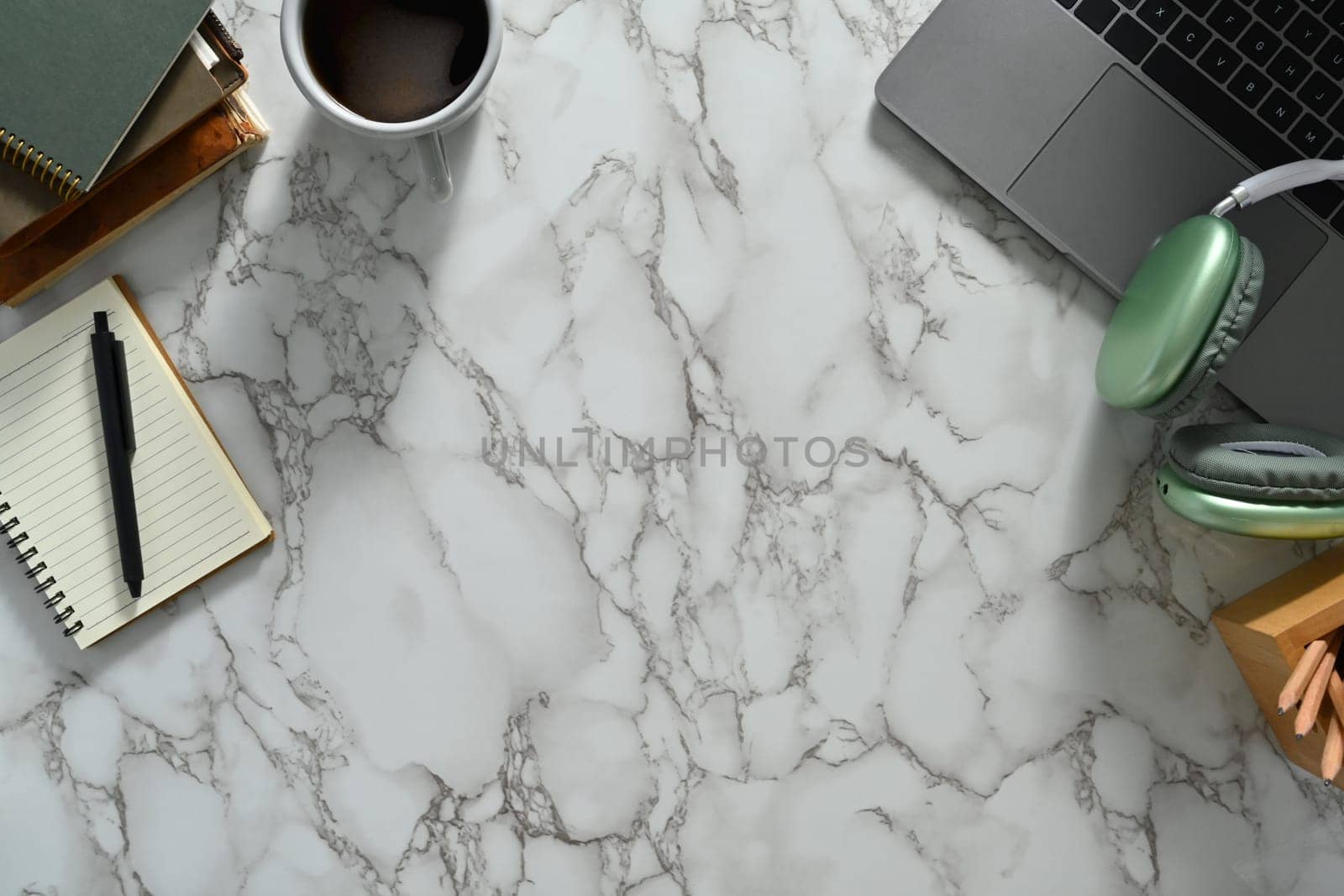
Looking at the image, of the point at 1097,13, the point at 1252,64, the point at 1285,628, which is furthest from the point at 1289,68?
the point at 1285,628

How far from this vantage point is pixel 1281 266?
642 mm

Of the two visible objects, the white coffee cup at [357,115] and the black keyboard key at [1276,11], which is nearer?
the white coffee cup at [357,115]

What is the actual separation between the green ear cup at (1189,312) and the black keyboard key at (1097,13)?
0.15 meters

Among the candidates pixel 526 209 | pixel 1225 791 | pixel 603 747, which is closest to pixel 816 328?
pixel 526 209

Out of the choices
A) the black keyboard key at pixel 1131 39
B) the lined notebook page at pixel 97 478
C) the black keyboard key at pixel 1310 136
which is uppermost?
the black keyboard key at pixel 1310 136

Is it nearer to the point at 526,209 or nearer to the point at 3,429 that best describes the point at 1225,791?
the point at 526,209

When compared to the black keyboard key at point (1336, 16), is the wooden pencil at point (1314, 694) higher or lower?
lower

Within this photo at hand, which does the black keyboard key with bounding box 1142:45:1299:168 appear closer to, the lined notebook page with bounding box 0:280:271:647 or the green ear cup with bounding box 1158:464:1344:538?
the green ear cup with bounding box 1158:464:1344:538

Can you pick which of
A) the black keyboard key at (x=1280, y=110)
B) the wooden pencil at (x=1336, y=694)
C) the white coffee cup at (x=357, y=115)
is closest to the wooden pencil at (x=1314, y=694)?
the wooden pencil at (x=1336, y=694)

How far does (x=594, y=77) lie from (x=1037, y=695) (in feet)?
1.81

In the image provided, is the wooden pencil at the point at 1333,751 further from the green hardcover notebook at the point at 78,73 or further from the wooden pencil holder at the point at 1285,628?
the green hardcover notebook at the point at 78,73

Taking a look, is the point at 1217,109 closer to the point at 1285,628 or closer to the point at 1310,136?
the point at 1310,136

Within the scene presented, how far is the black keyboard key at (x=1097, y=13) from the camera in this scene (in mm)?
638

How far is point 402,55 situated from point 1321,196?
1.98 feet
